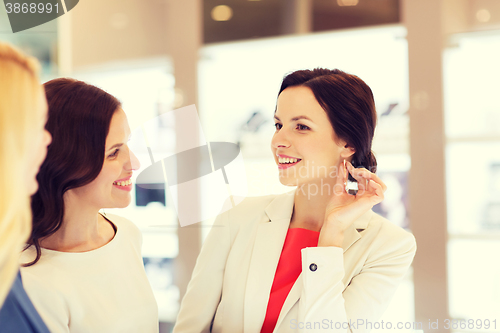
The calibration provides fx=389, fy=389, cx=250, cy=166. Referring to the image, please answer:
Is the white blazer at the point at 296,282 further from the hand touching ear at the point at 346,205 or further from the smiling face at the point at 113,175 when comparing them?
the smiling face at the point at 113,175

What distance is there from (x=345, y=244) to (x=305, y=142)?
1.22ft

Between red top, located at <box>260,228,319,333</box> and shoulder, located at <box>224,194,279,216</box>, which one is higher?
shoulder, located at <box>224,194,279,216</box>

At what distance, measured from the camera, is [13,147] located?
58 centimetres

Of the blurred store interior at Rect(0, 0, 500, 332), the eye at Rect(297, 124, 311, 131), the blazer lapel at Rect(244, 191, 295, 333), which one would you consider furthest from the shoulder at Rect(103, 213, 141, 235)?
the blurred store interior at Rect(0, 0, 500, 332)

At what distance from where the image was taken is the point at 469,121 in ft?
6.03

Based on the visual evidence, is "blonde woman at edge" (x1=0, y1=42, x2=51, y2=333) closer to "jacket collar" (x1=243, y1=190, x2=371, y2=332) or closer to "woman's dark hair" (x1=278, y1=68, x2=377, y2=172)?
"jacket collar" (x1=243, y1=190, x2=371, y2=332)

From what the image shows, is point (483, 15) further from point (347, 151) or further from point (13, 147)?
point (13, 147)

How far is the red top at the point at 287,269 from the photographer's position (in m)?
1.24

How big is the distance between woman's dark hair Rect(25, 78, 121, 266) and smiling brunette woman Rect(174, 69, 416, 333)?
485 millimetres

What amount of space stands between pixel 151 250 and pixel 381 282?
160cm

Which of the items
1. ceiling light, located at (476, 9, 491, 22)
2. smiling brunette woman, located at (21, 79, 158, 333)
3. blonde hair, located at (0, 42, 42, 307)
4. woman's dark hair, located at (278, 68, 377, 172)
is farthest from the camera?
ceiling light, located at (476, 9, 491, 22)

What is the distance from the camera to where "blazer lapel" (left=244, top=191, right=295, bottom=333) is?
4.02ft

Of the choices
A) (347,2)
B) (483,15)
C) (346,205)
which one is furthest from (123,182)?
(483,15)

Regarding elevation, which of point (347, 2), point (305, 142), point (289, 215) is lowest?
point (289, 215)
